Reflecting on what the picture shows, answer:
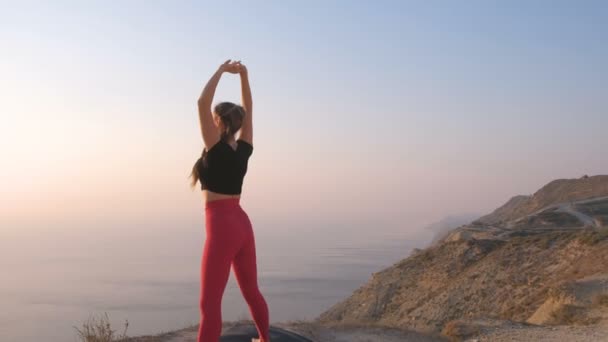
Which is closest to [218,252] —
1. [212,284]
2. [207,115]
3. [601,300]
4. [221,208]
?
[212,284]

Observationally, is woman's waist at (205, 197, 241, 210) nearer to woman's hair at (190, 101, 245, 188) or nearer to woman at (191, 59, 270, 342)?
woman at (191, 59, 270, 342)

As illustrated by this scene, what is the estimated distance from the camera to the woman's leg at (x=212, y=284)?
Answer: 4824 mm

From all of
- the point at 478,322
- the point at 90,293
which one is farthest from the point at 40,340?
the point at 90,293

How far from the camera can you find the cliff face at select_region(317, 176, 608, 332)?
16341 mm

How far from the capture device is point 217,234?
4875 millimetres

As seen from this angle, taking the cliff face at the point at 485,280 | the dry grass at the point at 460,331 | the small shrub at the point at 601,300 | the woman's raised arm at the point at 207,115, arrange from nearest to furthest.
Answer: the woman's raised arm at the point at 207,115 → the dry grass at the point at 460,331 → the small shrub at the point at 601,300 → the cliff face at the point at 485,280

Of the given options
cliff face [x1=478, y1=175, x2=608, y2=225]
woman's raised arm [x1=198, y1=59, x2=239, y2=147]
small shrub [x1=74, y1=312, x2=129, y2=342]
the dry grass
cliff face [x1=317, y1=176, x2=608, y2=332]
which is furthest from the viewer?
cliff face [x1=478, y1=175, x2=608, y2=225]

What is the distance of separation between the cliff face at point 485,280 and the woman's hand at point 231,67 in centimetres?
956

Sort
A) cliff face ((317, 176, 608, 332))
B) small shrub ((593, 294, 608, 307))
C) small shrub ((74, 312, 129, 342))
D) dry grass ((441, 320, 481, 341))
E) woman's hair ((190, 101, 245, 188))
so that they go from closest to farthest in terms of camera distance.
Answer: woman's hair ((190, 101, 245, 188)) → small shrub ((74, 312, 129, 342)) → dry grass ((441, 320, 481, 341)) → small shrub ((593, 294, 608, 307)) → cliff face ((317, 176, 608, 332))

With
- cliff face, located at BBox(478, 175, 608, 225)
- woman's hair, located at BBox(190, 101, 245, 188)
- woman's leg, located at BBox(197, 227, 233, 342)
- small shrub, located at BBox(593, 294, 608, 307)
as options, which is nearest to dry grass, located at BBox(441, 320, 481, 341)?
small shrub, located at BBox(593, 294, 608, 307)

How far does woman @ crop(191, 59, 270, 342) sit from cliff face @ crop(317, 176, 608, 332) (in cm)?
921

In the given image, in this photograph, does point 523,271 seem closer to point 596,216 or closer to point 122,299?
point 596,216

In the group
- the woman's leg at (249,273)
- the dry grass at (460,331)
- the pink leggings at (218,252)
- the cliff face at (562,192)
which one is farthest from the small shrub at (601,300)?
the cliff face at (562,192)

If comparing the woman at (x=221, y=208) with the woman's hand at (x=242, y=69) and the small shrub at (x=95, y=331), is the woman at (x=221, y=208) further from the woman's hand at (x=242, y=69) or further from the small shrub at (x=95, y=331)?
the small shrub at (x=95, y=331)
